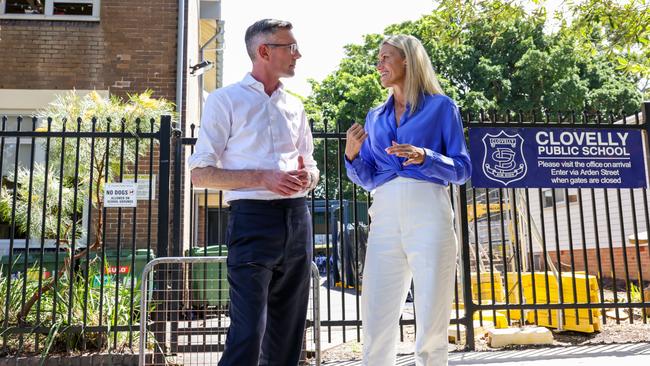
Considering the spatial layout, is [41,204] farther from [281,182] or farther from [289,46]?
[281,182]

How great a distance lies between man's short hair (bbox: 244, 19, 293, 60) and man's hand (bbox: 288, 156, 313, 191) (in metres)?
0.55

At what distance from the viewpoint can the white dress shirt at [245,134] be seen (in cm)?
236

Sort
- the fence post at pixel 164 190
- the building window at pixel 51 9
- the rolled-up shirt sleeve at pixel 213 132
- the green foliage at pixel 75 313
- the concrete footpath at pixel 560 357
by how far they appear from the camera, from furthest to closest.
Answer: the building window at pixel 51 9
the fence post at pixel 164 190
the green foliage at pixel 75 313
the concrete footpath at pixel 560 357
the rolled-up shirt sleeve at pixel 213 132

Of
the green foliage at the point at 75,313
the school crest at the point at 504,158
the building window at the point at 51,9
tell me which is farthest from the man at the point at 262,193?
the building window at the point at 51,9

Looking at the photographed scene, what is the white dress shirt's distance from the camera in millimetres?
2359

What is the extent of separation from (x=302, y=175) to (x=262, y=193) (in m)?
0.20

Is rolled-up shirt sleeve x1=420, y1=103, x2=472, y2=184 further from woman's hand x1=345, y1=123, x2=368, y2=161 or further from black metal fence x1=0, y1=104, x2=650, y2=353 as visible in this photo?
black metal fence x1=0, y1=104, x2=650, y2=353

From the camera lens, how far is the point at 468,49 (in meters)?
25.1

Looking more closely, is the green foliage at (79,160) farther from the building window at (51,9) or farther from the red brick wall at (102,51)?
the building window at (51,9)

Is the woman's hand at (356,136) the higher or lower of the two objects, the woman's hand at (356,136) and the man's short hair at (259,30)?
the lower

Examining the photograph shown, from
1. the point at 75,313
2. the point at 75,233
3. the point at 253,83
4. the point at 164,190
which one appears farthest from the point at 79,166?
the point at 253,83

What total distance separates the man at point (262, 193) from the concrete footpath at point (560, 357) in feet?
9.98

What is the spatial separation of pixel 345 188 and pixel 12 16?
16.2 metres

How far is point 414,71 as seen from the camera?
2.80m
